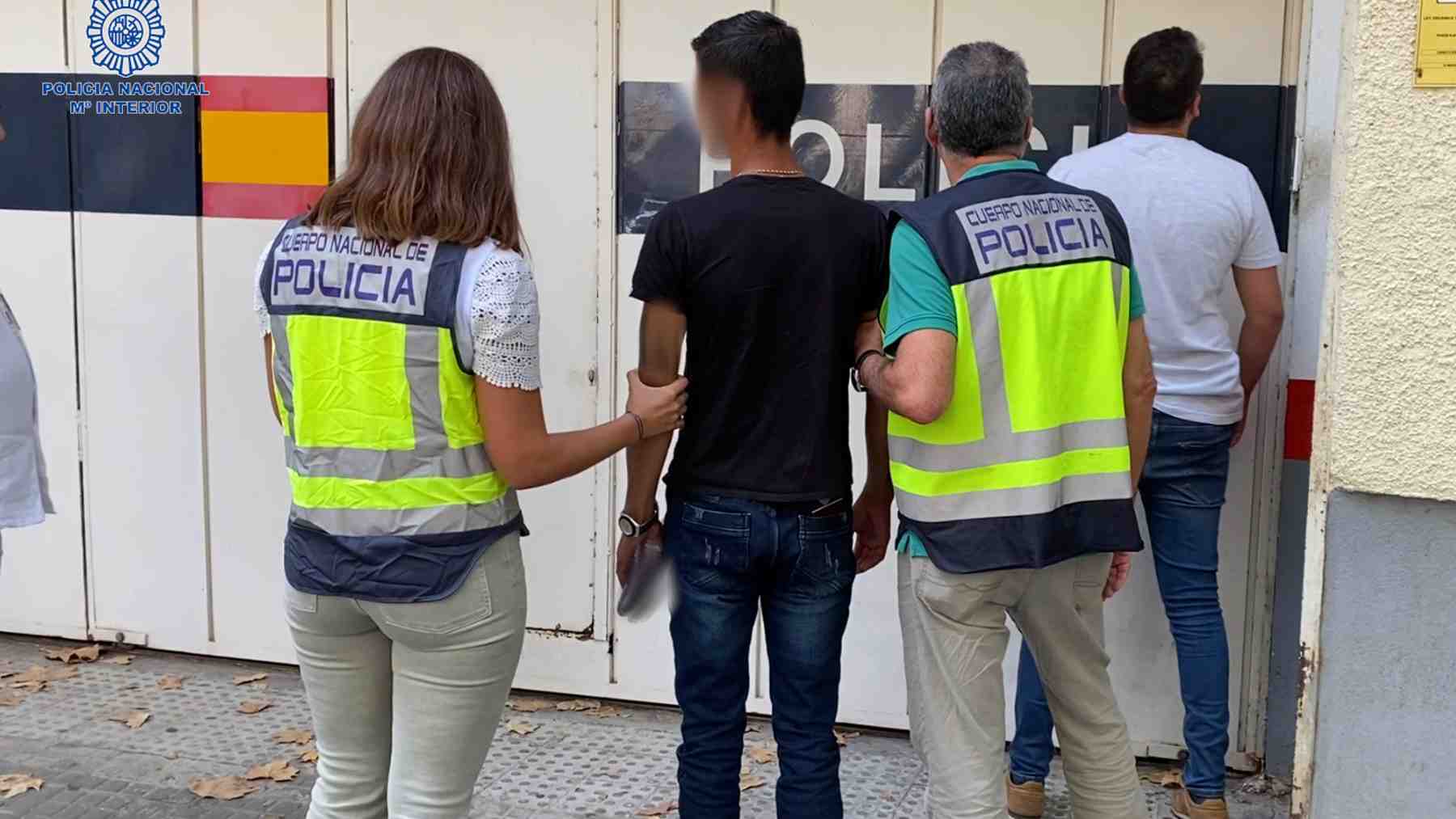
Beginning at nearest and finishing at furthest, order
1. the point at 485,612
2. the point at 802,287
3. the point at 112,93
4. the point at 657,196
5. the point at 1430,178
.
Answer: the point at 1430,178 < the point at 485,612 < the point at 802,287 < the point at 657,196 < the point at 112,93

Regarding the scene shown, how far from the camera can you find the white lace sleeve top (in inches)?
103

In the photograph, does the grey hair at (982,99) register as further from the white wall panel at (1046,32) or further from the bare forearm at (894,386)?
the white wall panel at (1046,32)

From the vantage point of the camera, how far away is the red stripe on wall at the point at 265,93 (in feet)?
15.8

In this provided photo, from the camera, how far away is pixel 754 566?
3027 mm

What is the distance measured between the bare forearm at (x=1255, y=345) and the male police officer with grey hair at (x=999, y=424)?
3.00 ft

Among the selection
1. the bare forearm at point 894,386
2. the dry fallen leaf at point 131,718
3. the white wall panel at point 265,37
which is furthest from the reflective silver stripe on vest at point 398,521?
the white wall panel at point 265,37

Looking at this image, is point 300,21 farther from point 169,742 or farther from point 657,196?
point 169,742

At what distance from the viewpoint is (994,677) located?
2.99m

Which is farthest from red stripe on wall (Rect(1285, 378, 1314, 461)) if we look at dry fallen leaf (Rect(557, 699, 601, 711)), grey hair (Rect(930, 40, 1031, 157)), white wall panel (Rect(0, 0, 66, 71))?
white wall panel (Rect(0, 0, 66, 71))

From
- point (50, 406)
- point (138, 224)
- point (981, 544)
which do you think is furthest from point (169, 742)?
point (981, 544)

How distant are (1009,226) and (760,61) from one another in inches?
23.6

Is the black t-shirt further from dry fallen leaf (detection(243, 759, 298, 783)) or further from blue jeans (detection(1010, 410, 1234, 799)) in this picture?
dry fallen leaf (detection(243, 759, 298, 783))

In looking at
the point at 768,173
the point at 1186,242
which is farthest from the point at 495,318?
the point at 1186,242

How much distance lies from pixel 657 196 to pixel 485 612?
2048 millimetres
